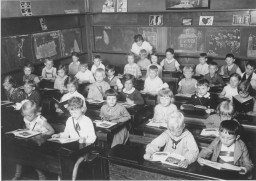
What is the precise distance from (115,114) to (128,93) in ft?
3.21

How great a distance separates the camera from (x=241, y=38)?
26.0ft

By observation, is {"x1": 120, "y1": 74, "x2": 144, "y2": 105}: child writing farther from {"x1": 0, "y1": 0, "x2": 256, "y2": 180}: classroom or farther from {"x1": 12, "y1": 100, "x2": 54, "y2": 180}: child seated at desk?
{"x1": 12, "y1": 100, "x2": 54, "y2": 180}: child seated at desk

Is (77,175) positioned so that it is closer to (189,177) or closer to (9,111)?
(189,177)

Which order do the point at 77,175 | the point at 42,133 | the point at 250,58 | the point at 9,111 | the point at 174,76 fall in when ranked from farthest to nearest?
the point at 250,58, the point at 174,76, the point at 9,111, the point at 42,133, the point at 77,175

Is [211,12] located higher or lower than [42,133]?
higher

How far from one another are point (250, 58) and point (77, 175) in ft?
20.5

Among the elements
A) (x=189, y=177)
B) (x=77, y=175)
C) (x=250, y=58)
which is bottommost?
(x=77, y=175)

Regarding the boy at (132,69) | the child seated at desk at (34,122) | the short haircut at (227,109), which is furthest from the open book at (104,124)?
the boy at (132,69)

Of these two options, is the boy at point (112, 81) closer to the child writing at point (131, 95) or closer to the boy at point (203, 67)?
the child writing at point (131, 95)

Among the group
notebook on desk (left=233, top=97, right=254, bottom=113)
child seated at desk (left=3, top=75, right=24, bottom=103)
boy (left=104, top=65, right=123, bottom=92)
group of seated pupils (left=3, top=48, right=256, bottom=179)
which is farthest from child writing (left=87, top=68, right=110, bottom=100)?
notebook on desk (left=233, top=97, right=254, bottom=113)

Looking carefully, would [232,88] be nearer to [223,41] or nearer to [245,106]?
[245,106]

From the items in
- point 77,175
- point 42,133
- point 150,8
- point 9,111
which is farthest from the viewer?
point 150,8

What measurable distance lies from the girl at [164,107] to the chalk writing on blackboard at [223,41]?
4.66m

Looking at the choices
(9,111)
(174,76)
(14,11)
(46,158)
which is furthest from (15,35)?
(46,158)
